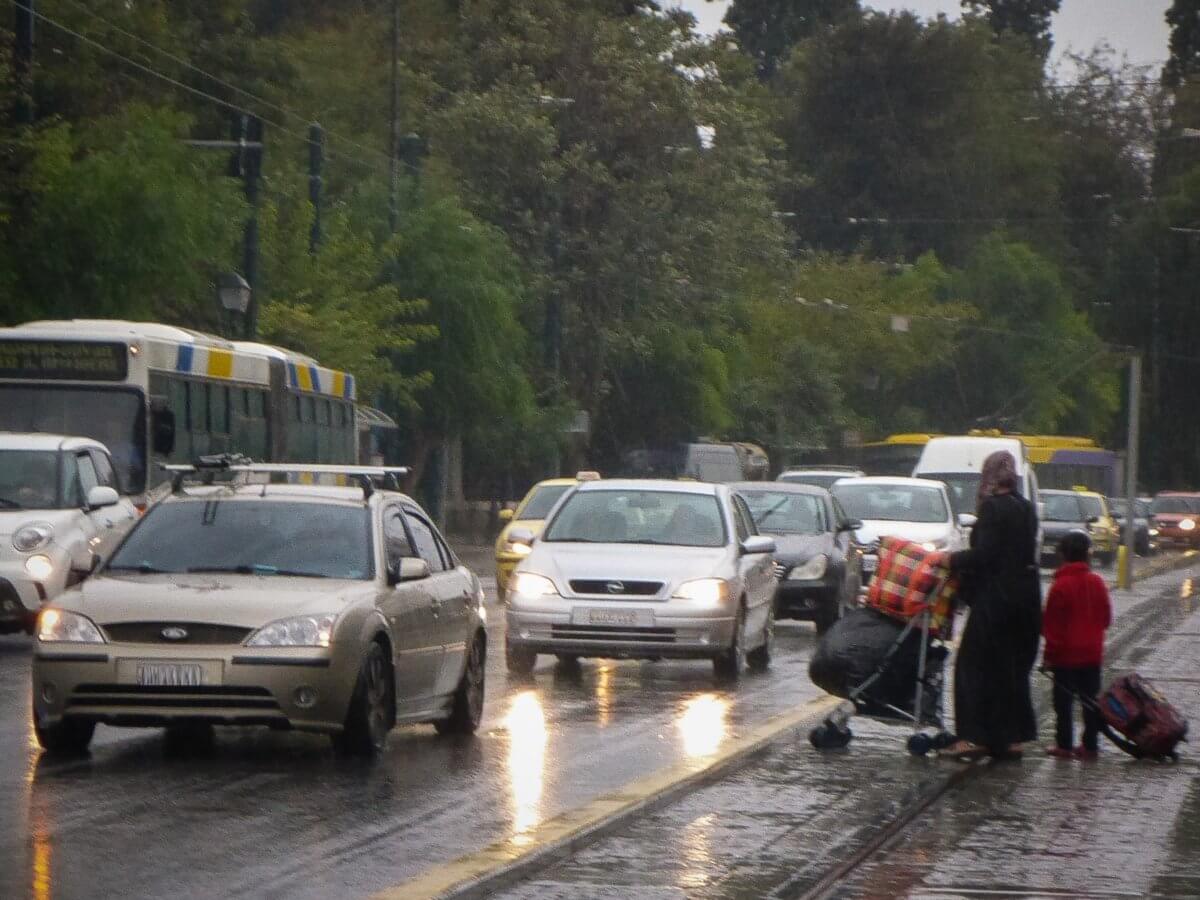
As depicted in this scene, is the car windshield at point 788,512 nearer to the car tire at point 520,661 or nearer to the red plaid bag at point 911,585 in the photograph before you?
the car tire at point 520,661

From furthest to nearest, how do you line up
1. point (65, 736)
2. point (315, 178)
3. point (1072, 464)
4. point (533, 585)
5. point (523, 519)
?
1. point (1072, 464)
2. point (315, 178)
3. point (523, 519)
4. point (533, 585)
5. point (65, 736)

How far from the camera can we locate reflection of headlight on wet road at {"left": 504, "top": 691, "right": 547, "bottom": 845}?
1004cm

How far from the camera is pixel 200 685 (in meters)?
11.1

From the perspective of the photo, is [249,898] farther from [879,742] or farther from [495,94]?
[495,94]

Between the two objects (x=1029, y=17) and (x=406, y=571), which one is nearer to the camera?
(x=406, y=571)

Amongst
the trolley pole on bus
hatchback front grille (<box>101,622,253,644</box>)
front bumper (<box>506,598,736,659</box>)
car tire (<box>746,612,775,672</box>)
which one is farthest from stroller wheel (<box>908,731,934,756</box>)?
the trolley pole on bus

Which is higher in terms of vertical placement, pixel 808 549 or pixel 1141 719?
pixel 808 549

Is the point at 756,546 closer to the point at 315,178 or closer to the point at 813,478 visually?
the point at 813,478

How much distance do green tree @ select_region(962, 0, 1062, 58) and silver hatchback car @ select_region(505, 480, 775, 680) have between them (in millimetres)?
98851

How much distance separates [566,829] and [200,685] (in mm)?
2351

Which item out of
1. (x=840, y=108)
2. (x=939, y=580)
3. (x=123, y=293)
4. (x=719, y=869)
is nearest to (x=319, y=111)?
(x=123, y=293)

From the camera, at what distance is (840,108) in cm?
9038

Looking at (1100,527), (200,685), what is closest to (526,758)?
(200,685)

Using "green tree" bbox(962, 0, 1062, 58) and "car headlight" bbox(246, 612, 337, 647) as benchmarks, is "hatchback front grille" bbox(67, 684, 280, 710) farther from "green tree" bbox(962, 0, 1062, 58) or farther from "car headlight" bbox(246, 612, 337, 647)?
"green tree" bbox(962, 0, 1062, 58)
